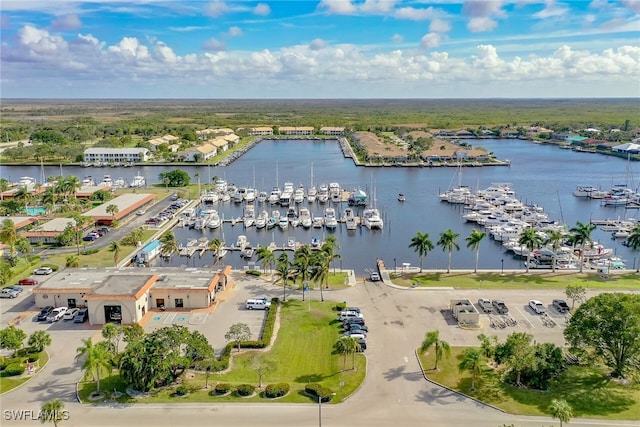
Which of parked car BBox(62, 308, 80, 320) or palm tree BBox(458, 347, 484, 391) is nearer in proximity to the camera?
palm tree BBox(458, 347, 484, 391)

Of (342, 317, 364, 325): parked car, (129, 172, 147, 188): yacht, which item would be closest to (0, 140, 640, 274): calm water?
(129, 172, 147, 188): yacht

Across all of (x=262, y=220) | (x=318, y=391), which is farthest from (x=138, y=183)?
(x=318, y=391)

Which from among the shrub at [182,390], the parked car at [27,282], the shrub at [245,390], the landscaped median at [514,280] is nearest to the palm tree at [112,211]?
the parked car at [27,282]

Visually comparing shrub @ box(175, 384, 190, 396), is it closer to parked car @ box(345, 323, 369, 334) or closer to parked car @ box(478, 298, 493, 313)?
parked car @ box(345, 323, 369, 334)

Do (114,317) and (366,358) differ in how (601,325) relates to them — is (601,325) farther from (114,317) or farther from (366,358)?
A: (114,317)

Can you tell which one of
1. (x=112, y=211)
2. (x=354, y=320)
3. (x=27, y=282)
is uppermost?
(x=112, y=211)

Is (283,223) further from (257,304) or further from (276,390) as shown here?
(276,390)

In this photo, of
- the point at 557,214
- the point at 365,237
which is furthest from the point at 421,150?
the point at 365,237
